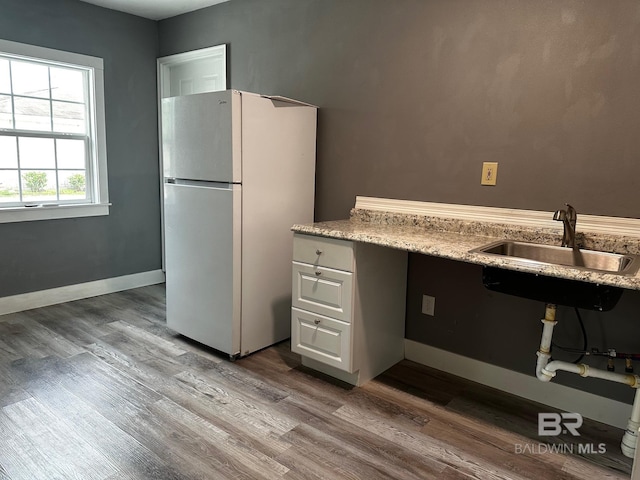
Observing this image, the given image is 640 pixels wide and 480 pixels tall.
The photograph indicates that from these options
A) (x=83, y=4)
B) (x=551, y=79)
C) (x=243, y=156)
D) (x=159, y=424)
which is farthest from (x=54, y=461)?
(x=83, y=4)

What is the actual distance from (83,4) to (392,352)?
3.53 metres

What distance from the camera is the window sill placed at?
11.3 ft

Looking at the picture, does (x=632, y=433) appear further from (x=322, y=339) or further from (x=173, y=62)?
(x=173, y=62)

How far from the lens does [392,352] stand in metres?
2.76

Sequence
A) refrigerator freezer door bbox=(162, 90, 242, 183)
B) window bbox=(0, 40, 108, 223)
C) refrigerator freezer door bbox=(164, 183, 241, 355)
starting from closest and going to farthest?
1. refrigerator freezer door bbox=(162, 90, 242, 183)
2. refrigerator freezer door bbox=(164, 183, 241, 355)
3. window bbox=(0, 40, 108, 223)

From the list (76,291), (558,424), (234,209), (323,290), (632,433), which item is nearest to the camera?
(632,433)

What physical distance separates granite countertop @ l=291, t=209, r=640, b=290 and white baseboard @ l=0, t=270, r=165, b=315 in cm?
237

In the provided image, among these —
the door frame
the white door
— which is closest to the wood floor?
the door frame

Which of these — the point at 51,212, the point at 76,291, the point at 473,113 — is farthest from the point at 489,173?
the point at 76,291

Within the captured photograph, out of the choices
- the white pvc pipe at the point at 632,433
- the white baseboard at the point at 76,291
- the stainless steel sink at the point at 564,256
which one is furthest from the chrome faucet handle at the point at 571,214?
the white baseboard at the point at 76,291

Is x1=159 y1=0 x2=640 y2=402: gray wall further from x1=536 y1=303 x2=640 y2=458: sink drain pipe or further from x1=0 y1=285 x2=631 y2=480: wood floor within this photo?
x1=0 y1=285 x2=631 y2=480: wood floor

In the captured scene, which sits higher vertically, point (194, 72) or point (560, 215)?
point (194, 72)

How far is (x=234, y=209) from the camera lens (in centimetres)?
265

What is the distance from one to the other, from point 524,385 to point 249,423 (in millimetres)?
1405
